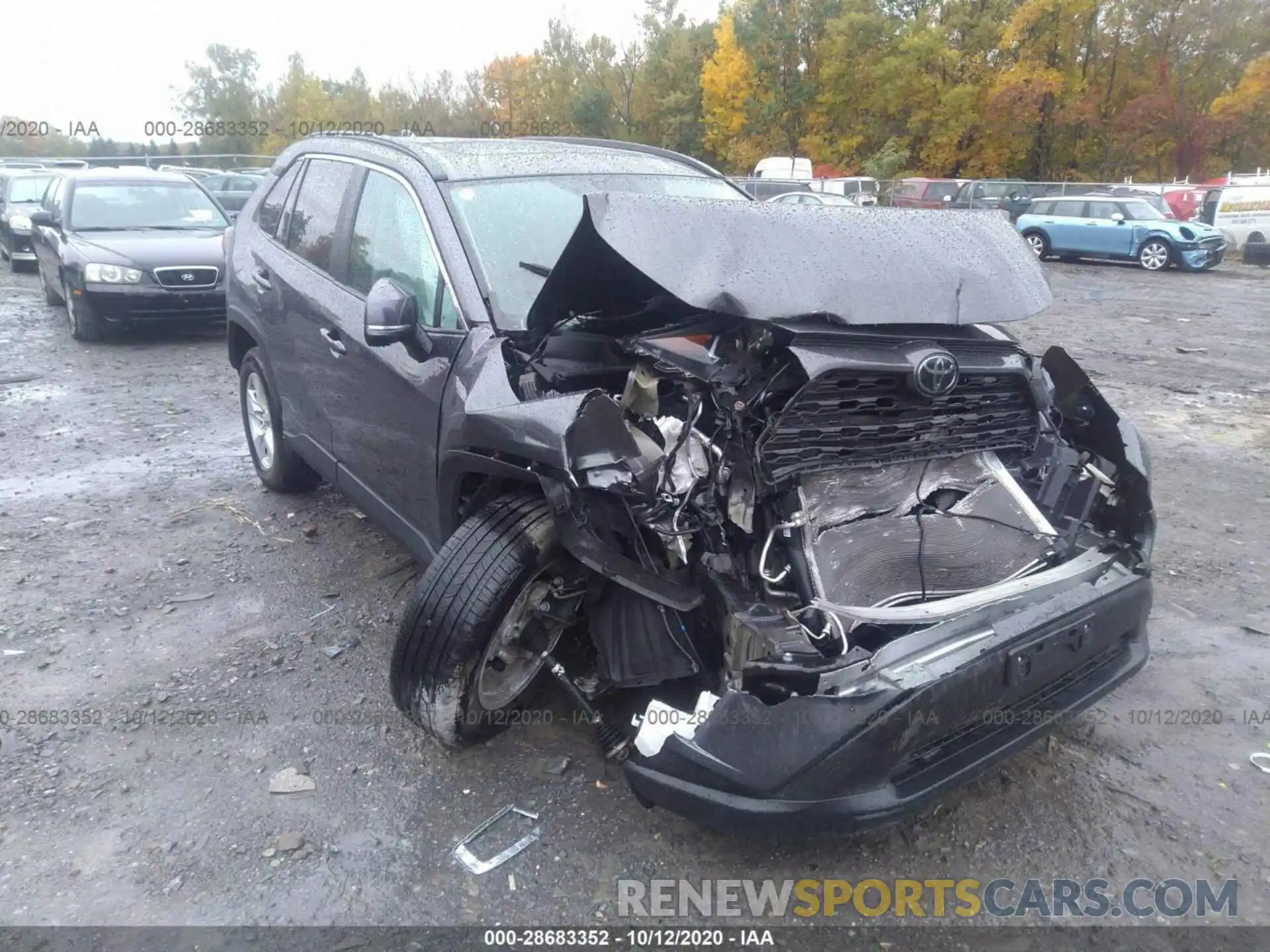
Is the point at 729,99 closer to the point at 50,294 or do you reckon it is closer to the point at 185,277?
the point at 50,294

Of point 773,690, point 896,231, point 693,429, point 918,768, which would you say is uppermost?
point 896,231

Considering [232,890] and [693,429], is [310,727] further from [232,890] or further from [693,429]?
[693,429]

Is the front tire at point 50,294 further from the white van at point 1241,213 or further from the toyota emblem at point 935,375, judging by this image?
the white van at point 1241,213

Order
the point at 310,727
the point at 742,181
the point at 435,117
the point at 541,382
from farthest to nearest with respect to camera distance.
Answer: the point at 435,117 < the point at 742,181 < the point at 310,727 < the point at 541,382

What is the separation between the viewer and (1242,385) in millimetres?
8555

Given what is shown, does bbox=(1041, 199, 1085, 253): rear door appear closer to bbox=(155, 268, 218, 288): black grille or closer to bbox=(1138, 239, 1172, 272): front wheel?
bbox=(1138, 239, 1172, 272): front wheel

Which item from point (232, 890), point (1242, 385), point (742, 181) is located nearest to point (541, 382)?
point (232, 890)

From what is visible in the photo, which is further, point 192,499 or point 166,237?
point 166,237

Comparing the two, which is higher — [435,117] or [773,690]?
[435,117]

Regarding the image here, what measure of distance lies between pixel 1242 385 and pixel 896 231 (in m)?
7.08

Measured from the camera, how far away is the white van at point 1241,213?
1983 centimetres

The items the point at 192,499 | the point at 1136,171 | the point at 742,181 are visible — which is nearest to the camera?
the point at 192,499

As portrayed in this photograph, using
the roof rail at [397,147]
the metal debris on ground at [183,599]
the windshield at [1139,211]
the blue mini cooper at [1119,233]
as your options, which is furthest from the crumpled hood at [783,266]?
the windshield at [1139,211]

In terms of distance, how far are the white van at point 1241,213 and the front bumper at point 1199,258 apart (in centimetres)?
201
